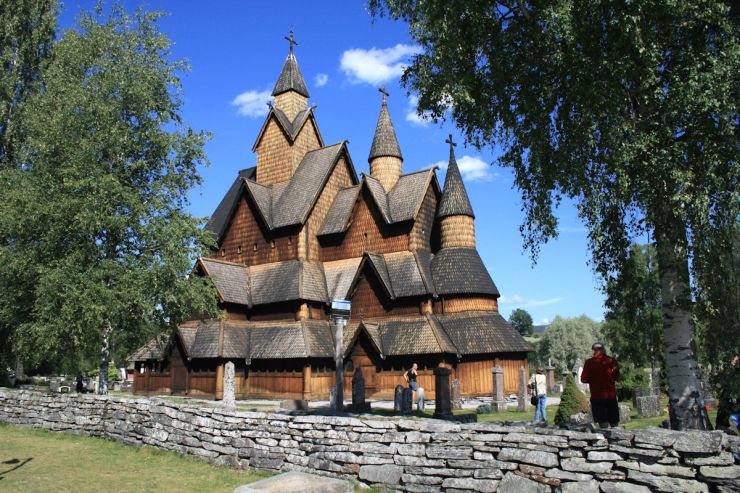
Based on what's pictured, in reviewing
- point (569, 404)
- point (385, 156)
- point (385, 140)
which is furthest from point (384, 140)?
point (569, 404)

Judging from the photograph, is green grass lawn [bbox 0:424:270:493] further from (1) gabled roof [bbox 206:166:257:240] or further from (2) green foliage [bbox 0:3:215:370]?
(1) gabled roof [bbox 206:166:257:240]

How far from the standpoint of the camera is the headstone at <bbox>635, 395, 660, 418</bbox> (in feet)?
64.6

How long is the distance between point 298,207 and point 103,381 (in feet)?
55.1

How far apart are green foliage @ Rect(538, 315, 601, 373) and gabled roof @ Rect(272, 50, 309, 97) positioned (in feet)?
172

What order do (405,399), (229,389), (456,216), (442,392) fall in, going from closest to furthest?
1. (442,392)
2. (229,389)
3. (405,399)
4. (456,216)

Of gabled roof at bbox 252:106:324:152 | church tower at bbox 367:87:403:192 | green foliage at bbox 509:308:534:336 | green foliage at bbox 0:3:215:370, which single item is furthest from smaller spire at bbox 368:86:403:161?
green foliage at bbox 509:308:534:336

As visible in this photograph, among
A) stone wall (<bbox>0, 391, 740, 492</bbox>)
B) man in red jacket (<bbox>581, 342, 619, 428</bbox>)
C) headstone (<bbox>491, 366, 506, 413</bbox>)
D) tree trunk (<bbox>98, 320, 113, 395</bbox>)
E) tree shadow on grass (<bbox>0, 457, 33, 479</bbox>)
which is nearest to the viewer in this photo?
stone wall (<bbox>0, 391, 740, 492</bbox>)

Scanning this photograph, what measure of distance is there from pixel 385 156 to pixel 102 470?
2837 cm

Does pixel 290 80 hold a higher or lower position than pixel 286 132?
higher

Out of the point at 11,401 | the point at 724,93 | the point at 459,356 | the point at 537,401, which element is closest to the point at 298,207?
the point at 459,356

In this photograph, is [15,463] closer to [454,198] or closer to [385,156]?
[454,198]

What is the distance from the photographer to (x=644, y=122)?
383 inches

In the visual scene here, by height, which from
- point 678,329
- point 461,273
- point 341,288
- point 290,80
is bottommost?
point 678,329

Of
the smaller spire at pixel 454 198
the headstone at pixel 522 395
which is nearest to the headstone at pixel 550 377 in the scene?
the headstone at pixel 522 395
